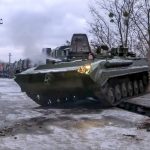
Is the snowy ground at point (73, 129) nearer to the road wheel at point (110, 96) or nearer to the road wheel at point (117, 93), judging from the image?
the road wheel at point (110, 96)

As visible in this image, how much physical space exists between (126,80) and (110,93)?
157 cm

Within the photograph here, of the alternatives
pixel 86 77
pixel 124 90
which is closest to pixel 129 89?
pixel 124 90

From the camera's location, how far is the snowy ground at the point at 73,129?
8.32m

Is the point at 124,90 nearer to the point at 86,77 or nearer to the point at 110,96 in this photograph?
the point at 110,96

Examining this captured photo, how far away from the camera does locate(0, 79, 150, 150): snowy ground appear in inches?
328

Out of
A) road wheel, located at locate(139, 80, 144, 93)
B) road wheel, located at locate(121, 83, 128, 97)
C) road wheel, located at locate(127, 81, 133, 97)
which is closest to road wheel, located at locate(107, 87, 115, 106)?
road wheel, located at locate(121, 83, 128, 97)

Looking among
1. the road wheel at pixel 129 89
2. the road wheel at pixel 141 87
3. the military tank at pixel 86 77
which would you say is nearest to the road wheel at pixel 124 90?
the military tank at pixel 86 77

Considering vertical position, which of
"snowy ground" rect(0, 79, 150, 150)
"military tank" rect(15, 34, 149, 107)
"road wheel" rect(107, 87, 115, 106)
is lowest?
"snowy ground" rect(0, 79, 150, 150)

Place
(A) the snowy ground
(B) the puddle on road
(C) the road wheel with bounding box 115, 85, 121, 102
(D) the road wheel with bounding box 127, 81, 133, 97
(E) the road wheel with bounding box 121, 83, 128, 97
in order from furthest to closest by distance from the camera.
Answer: (D) the road wheel with bounding box 127, 81, 133, 97
(E) the road wheel with bounding box 121, 83, 128, 97
(C) the road wheel with bounding box 115, 85, 121, 102
(B) the puddle on road
(A) the snowy ground

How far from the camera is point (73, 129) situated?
995 centimetres

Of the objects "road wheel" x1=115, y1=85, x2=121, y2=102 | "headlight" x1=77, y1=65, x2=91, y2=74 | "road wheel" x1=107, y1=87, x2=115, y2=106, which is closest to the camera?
"headlight" x1=77, y1=65, x2=91, y2=74

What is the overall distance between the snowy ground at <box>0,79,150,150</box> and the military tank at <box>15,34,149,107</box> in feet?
2.58

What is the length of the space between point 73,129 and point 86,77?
11.0ft

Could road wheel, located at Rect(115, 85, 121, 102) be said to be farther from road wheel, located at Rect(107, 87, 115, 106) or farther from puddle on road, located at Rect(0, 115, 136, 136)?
→ puddle on road, located at Rect(0, 115, 136, 136)
